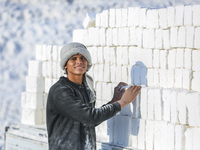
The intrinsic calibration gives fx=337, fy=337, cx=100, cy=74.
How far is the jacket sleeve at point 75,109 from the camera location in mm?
2900

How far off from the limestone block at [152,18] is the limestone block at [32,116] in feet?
9.74

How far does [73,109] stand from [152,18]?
1.95 meters

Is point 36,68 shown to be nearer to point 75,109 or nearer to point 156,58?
point 156,58

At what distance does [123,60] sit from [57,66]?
5.43 feet

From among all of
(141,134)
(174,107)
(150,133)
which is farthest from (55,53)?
(174,107)

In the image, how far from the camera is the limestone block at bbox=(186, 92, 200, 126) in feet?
11.9

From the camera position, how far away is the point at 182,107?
12.3ft

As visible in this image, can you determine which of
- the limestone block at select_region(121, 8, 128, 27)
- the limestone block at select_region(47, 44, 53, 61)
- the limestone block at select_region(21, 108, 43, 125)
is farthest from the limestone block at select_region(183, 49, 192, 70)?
the limestone block at select_region(21, 108, 43, 125)

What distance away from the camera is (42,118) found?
640cm

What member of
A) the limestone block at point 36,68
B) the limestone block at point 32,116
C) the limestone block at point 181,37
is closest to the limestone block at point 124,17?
the limestone block at point 181,37

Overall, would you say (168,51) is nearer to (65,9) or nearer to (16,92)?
(16,92)

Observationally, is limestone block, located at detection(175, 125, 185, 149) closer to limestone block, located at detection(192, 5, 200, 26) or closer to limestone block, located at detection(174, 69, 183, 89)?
limestone block, located at detection(174, 69, 183, 89)

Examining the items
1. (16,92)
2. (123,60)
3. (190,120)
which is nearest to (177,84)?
(190,120)

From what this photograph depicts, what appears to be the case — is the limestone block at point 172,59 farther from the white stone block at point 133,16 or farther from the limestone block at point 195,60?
the white stone block at point 133,16
